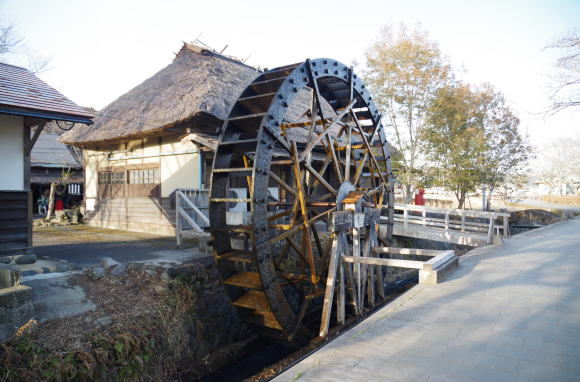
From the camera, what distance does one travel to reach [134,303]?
4.54m

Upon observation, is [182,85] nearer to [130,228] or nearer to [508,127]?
[130,228]

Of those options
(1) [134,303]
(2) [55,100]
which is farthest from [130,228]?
(1) [134,303]

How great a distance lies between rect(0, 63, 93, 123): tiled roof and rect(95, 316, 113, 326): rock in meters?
3.48

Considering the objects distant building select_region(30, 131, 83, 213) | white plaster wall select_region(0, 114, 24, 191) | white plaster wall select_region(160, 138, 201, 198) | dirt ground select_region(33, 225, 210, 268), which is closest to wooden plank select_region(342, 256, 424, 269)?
dirt ground select_region(33, 225, 210, 268)

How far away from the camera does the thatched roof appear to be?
28.1 ft

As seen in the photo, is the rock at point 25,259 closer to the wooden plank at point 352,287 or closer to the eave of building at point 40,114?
the eave of building at point 40,114

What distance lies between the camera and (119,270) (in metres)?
5.15

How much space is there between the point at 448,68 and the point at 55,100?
466 inches

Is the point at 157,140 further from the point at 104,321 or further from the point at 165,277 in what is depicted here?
the point at 104,321

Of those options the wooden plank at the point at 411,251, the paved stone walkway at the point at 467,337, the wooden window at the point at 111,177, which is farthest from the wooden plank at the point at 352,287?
the wooden window at the point at 111,177

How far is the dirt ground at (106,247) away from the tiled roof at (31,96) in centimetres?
243

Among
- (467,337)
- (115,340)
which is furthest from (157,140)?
(467,337)

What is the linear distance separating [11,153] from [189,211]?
3195 mm

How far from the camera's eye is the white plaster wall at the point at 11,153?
5.68 m
